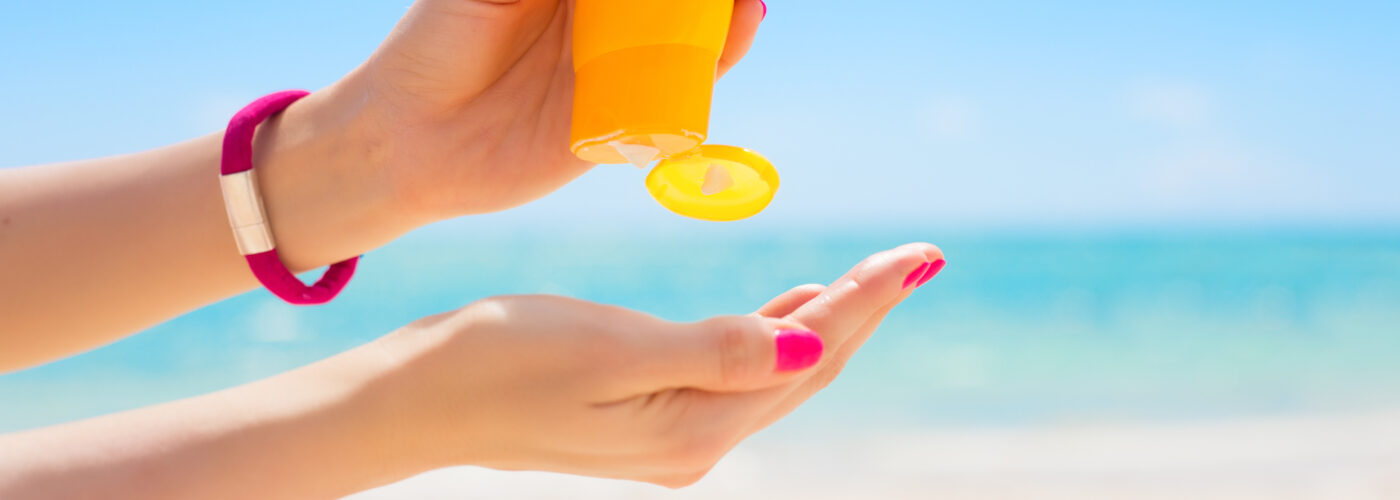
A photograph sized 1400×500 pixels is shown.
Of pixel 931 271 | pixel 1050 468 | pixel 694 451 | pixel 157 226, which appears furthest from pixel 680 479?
pixel 1050 468

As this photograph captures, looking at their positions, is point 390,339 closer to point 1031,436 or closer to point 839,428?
point 839,428

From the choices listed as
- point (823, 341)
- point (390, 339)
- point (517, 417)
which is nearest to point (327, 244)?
point (390, 339)

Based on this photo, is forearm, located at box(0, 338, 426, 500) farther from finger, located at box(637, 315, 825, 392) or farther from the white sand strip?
the white sand strip

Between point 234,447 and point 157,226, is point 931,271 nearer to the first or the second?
point 234,447

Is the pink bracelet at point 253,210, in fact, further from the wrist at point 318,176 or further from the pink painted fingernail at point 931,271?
the pink painted fingernail at point 931,271

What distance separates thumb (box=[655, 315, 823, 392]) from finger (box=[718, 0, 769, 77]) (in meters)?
0.51

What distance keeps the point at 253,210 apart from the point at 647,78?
21.8 inches

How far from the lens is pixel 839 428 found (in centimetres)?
331

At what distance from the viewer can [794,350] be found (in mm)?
851

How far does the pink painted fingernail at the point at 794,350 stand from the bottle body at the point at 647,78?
0.27 metres

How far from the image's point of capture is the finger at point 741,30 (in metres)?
1.24

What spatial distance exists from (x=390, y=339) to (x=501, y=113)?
53cm

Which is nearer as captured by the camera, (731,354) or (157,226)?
(731,354)

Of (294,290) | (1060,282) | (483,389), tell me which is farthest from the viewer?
(1060,282)
